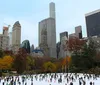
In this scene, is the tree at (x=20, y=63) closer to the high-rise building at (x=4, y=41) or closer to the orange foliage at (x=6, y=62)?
the orange foliage at (x=6, y=62)

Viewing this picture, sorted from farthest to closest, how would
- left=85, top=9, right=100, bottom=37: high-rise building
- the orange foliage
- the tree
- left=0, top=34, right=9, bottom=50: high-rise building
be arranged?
1. left=85, top=9, right=100, bottom=37: high-rise building
2. left=0, top=34, right=9, bottom=50: high-rise building
3. the tree
4. the orange foliage

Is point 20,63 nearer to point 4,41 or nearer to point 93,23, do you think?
point 4,41

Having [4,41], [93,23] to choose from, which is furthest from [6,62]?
[93,23]


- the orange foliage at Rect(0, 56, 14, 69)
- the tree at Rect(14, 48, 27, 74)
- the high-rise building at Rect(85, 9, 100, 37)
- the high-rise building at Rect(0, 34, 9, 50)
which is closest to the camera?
the orange foliage at Rect(0, 56, 14, 69)

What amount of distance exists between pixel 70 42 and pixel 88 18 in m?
103

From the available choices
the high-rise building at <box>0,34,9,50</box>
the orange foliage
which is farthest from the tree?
the high-rise building at <box>0,34,9,50</box>

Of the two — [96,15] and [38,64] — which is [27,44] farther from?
[38,64]

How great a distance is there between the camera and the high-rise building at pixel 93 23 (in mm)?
168500

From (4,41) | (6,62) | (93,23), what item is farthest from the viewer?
(93,23)

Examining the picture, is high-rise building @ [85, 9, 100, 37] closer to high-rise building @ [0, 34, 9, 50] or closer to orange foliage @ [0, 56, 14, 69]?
high-rise building @ [0, 34, 9, 50]

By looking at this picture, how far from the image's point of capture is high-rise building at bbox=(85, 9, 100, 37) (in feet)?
553

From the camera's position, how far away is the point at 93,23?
6860 inches

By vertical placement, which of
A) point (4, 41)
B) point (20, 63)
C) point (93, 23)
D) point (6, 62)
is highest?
point (93, 23)

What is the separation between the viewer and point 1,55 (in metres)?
75.1
